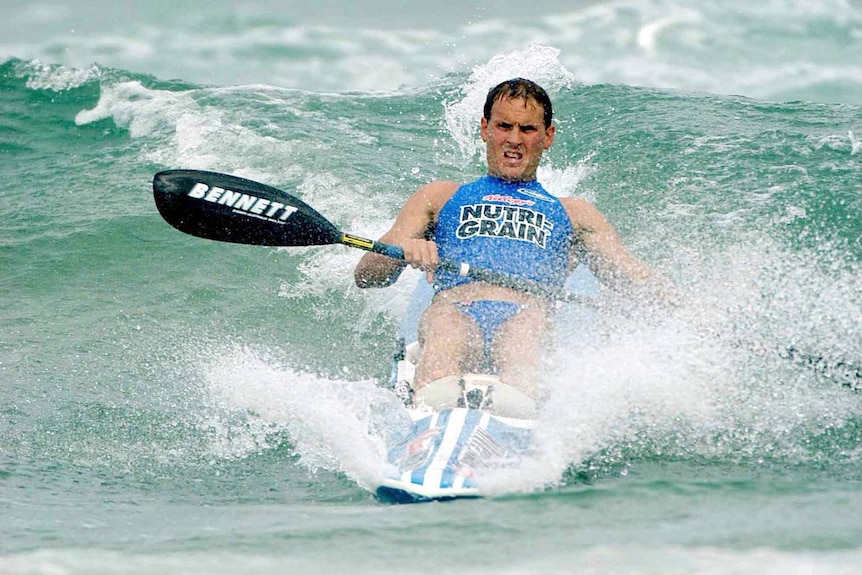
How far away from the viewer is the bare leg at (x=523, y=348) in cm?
385

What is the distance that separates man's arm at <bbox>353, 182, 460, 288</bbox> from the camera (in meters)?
4.38

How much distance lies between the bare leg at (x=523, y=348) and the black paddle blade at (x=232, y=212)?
3.03ft

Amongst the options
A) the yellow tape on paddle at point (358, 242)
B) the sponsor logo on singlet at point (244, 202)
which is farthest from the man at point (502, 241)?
the sponsor logo on singlet at point (244, 202)

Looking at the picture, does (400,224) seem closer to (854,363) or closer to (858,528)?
(854,363)

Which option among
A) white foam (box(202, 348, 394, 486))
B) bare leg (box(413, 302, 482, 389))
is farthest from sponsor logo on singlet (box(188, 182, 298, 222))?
bare leg (box(413, 302, 482, 389))

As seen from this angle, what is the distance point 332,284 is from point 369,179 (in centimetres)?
124

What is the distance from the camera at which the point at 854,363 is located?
425 centimetres

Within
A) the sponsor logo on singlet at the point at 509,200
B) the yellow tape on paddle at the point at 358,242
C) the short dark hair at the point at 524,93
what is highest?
the short dark hair at the point at 524,93

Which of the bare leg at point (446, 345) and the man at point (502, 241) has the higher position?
the man at point (502, 241)

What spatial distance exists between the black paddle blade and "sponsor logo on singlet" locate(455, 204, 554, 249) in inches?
21.1

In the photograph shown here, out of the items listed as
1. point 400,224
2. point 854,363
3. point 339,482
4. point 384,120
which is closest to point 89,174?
point 384,120

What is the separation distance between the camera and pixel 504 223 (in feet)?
15.0

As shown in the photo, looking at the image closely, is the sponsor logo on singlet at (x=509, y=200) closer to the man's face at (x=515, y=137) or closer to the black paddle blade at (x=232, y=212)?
the man's face at (x=515, y=137)

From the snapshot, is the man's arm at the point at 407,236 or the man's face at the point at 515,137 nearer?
the man's arm at the point at 407,236
